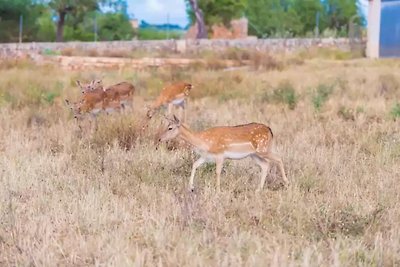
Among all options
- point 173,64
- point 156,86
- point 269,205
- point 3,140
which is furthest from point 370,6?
point 269,205

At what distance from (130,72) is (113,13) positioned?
42.5m

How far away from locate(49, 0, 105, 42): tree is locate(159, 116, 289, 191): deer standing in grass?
48.6 meters

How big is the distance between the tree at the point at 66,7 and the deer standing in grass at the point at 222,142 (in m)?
48.6

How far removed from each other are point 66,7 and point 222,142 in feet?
169

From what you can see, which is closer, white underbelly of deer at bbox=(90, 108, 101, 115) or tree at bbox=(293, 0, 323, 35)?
white underbelly of deer at bbox=(90, 108, 101, 115)

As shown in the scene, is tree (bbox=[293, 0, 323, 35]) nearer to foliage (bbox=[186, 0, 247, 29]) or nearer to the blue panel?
foliage (bbox=[186, 0, 247, 29])

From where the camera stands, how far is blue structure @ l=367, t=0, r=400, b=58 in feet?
119

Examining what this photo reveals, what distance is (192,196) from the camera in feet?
24.7

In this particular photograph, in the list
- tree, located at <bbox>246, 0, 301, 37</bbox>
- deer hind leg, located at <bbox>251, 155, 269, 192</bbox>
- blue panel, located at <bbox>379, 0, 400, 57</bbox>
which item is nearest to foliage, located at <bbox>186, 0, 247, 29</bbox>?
tree, located at <bbox>246, 0, 301, 37</bbox>

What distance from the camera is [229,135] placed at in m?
8.22

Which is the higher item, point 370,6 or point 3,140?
point 370,6

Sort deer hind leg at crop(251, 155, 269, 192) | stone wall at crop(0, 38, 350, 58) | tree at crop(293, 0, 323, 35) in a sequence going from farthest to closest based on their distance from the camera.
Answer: tree at crop(293, 0, 323, 35)
stone wall at crop(0, 38, 350, 58)
deer hind leg at crop(251, 155, 269, 192)

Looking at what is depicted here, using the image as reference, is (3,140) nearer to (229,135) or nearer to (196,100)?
(229,135)

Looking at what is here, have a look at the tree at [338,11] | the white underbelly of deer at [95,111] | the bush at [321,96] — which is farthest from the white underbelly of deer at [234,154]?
the tree at [338,11]
